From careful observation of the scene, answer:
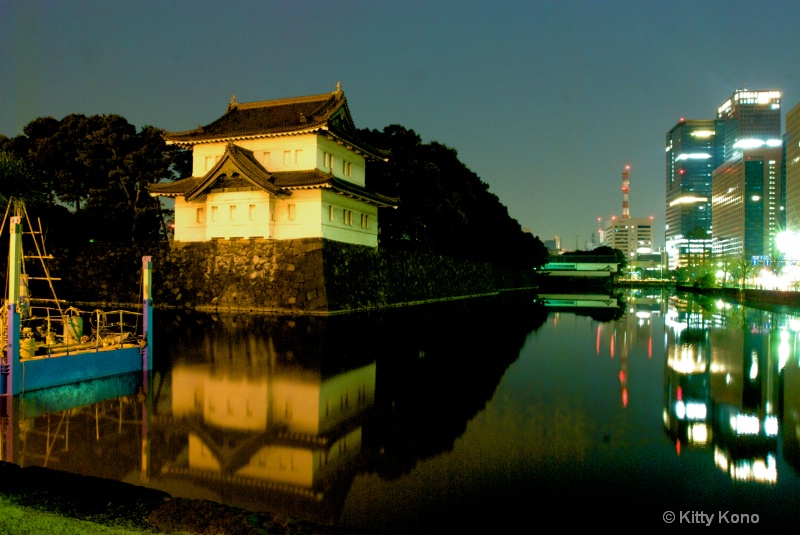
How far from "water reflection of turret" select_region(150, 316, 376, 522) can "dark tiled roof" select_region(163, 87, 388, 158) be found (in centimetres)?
1591

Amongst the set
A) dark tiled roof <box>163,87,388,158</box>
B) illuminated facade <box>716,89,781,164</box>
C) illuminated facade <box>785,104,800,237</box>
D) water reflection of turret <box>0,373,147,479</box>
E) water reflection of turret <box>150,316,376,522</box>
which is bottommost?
water reflection of turret <box>150,316,376,522</box>

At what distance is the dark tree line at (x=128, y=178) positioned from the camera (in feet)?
125

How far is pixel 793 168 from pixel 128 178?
425 ft

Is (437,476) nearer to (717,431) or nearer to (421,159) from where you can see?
(717,431)

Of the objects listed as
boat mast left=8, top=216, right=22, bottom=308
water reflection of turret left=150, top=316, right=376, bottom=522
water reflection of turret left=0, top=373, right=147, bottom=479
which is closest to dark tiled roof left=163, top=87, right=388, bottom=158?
water reflection of turret left=150, top=316, right=376, bottom=522

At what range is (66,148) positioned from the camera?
40.3 meters

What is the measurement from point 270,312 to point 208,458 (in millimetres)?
21758

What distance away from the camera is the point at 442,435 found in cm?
761

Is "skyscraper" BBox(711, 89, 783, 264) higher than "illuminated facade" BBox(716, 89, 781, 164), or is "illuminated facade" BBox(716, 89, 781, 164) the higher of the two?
"illuminated facade" BBox(716, 89, 781, 164)

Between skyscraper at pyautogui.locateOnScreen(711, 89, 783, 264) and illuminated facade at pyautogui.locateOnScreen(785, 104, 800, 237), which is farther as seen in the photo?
skyscraper at pyautogui.locateOnScreen(711, 89, 783, 264)

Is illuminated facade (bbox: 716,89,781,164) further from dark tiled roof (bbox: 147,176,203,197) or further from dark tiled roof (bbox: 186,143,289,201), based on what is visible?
dark tiled roof (bbox: 147,176,203,197)

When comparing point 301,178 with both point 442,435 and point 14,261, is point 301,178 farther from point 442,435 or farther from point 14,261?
point 442,435

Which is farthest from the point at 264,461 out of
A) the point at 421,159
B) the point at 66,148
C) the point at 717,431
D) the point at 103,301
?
the point at 66,148

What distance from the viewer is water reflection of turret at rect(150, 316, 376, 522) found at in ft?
18.4
